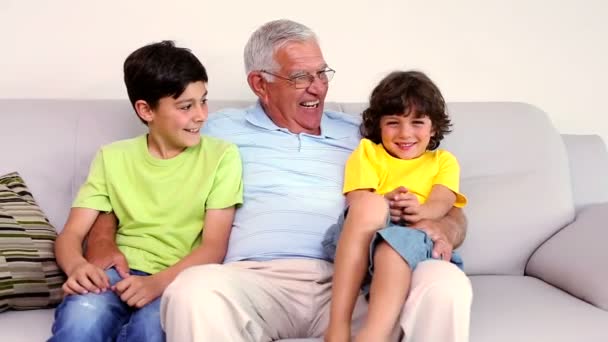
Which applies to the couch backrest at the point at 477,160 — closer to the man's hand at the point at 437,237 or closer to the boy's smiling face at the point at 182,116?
the boy's smiling face at the point at 182,116

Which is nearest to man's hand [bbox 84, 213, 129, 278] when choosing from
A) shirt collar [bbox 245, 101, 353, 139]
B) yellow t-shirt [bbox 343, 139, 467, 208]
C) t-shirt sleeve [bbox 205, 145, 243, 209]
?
t-shirt sleeve [bbox 205, 145, 243, 209]

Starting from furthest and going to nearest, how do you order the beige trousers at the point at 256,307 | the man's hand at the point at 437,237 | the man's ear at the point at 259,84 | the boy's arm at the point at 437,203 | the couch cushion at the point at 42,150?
the man's ear at the point at 259,84
the couch cushion at the point at 42,150
the boy's arm at the point at 437,203
the man's hand at the point at 437,237
the beige trousers at the point at 256,307

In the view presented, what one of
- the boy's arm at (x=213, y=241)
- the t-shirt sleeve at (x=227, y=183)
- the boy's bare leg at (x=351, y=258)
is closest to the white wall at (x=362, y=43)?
the t-shirt sleeve at (x=227, y=183)

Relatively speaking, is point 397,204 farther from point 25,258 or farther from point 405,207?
point 25,258

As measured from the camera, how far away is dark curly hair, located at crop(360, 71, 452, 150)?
184 cm

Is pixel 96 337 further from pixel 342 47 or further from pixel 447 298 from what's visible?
pixel 342 47

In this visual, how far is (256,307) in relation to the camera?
158 cm

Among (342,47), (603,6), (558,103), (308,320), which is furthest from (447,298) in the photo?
(603,6)

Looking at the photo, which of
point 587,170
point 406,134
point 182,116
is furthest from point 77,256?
point 587,170

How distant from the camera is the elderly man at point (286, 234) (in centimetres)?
142

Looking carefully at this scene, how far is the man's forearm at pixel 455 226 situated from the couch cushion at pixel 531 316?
6.2 inches

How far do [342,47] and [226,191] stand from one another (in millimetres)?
879

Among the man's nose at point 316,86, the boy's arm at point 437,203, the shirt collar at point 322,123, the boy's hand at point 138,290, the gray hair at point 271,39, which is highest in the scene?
the gray hair at point 271,39

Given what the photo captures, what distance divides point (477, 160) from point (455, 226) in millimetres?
404
